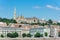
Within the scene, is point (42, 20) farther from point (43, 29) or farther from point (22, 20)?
point (43, 29)

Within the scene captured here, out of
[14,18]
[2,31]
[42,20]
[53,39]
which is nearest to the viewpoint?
[53,39]

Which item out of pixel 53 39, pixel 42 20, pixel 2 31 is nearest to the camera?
pixel 53 39

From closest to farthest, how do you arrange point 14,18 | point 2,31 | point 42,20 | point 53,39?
1. point 53,39
2. point 2,31
3. point 14,18
4. point 42,20

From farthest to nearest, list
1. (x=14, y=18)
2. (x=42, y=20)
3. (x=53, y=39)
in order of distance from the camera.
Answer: (x=42, y=20) < (x=14, y=18) < (x=53, y=39)

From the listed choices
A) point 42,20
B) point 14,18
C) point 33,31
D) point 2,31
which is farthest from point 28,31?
point 42,20

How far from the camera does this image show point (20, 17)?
29203 mm

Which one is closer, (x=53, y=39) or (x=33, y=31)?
(x=53, y=39)

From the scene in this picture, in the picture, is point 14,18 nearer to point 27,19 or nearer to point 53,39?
point 27,19

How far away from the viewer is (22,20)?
1117 inches

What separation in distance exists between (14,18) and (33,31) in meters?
8.95

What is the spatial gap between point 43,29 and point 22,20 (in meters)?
8.68

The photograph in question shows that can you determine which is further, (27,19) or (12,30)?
(27,19)

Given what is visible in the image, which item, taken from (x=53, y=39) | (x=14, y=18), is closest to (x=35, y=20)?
(x=14, y=18)

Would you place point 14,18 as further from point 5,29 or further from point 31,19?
point 5,29
